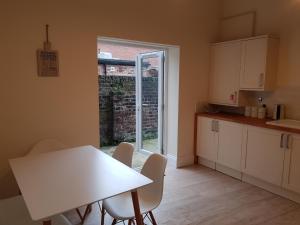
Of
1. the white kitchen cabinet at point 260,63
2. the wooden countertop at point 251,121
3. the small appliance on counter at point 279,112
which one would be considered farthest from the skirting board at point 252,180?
the white kitchen cabinet at point 260,63

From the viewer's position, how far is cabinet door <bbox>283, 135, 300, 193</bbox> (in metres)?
2.87

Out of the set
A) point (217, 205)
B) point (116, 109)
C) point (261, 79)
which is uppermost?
point (261, 79)

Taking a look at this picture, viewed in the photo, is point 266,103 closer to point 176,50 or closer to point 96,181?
point 176,50

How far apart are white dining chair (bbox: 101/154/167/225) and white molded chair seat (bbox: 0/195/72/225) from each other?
0.36m

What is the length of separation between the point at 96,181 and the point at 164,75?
9.23 ft

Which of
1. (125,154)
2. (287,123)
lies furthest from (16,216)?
(287,123)

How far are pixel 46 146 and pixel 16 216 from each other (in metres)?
0.95

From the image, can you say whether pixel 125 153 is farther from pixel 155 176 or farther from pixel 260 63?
pixel 260 63

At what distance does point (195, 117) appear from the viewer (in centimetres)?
422

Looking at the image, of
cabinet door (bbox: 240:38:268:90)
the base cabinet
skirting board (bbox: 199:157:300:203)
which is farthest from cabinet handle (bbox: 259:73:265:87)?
skirting board (bbox: 199:157:300:203)

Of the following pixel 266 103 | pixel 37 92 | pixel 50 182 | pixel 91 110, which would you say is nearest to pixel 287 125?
pixel 266 103

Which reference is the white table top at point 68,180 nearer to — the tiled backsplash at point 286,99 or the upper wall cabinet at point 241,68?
the upper wall cabinet at point 241,68

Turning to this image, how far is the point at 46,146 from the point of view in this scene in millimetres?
2703

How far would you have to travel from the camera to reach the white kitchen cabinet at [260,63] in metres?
3.43
